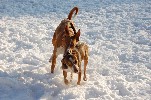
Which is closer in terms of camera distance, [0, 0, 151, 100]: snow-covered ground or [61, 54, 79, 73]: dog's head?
[61, 54, 79, 73]: dog's head

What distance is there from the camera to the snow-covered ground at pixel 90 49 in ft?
17.2

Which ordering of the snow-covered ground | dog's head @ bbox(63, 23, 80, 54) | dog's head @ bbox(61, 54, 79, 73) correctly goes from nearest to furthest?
dog's head @ bbox(61, 54, 79, 73), dog's head @ bbox(63, 23, 80, 54), the snow-covered ground

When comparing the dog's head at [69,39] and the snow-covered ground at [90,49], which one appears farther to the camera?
the snow-covered ground at [90,49]

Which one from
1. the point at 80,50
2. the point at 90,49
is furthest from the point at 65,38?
the point at 90,49

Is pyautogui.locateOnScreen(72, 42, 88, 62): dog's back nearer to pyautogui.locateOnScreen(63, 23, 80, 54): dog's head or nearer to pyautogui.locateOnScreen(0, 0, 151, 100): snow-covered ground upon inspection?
pyautogui.locateOnScreen(63, 23, 80, 54): dog's head

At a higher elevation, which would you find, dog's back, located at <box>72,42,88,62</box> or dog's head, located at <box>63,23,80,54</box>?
dog's head, located at <box>63,23,80,54</box>

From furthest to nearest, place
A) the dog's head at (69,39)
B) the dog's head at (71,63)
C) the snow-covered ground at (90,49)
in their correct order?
the snow-covered ground at (90,49) < the dog's head at (69,39) < the dog's head at (71,63)

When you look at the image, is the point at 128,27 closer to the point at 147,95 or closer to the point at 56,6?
the point at 56,6

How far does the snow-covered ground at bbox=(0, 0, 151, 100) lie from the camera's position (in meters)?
5.24

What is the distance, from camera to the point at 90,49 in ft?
23.5

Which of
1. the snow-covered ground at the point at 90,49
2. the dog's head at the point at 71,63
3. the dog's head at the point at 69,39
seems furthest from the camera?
the snow-covered ground at the point at 90,49

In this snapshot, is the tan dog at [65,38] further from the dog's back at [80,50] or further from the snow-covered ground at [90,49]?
the snow-covered ground at [90,49]

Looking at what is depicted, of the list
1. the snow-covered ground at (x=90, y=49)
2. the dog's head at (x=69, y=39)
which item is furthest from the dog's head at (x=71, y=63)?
the snow-covered ground at (x=90, y=49)

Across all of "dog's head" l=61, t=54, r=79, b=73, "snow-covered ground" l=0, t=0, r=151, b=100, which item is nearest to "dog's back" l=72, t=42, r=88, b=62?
"dog's head" l=61, t=54, r=79, b=73
